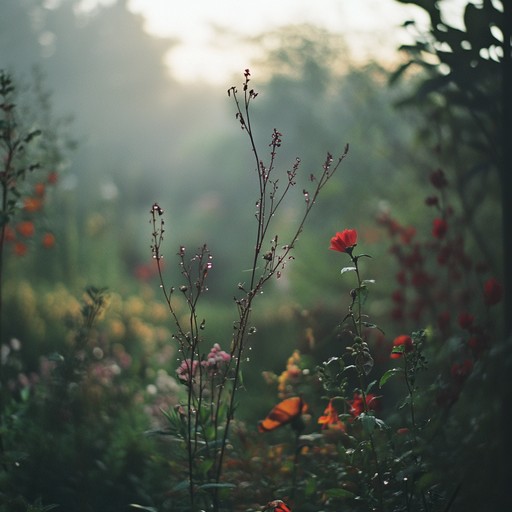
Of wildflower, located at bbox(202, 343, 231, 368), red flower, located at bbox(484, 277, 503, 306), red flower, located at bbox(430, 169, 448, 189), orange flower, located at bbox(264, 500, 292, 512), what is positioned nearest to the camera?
orange flower, located at bbox(264, 500, 292, 512)

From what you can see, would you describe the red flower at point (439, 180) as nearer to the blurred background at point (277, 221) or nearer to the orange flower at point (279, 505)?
the blurred background at point (277, 221)

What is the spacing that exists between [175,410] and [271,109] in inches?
507

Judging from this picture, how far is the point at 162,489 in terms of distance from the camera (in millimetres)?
2623

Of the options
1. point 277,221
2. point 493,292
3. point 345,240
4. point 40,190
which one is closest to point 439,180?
point 493,292

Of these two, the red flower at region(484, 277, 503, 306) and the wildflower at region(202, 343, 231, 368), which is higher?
the red flower at region(484, 277, 503, 306)

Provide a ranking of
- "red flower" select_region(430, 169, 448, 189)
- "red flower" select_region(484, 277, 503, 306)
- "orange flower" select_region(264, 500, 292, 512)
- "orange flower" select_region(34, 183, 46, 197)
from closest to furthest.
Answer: "orange flower" select_region(264, 500, 292, 512), "red flower" select_region(484, 277, 503, 306), "red flower" select_region(430, 169, 448, 189), "orange flower" select_region(34, 183, 46, 197)

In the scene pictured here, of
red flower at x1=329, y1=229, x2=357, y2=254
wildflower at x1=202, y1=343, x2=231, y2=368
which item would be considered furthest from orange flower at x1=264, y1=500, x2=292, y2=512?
red flower at x1=329, y1=229, x2=357, y2=254

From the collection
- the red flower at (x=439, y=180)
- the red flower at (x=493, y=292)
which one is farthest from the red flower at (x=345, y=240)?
the red flower at (x=439, y=180)

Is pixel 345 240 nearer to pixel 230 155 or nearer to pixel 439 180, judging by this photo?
pixel 439 180

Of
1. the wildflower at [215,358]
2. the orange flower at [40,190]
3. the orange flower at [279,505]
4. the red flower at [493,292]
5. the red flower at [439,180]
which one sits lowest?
the orange flower at [279,505]

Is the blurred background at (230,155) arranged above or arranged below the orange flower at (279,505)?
above

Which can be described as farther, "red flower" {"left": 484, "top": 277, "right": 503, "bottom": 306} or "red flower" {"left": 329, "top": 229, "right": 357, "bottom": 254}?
"red flower" {"left": 484, "top": 277, "right": 503, "bottom": 306}

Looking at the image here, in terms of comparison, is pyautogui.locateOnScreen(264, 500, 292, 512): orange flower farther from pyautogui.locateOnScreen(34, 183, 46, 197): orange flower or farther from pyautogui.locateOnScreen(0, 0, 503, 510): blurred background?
pyautogui.locateOnScreen(34, 183, 46, 197): orange flower

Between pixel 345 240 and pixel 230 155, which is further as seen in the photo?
pixel 230 155
